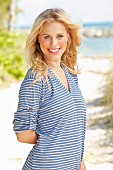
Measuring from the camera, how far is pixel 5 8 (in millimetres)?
21406

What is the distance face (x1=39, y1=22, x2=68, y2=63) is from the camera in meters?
2.24

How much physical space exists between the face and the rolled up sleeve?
0.21 m

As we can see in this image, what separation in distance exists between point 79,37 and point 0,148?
3.32 metres

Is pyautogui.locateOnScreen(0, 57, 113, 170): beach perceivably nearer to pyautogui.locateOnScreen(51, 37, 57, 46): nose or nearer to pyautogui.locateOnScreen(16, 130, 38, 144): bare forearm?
pyautogui.locateOnScreen(51, 37, 57, 46): nose

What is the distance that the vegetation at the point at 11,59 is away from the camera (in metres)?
11.9

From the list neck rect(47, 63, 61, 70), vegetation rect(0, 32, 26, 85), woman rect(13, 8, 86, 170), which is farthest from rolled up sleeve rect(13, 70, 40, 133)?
vegetation rect(0, 32, 26, 85)

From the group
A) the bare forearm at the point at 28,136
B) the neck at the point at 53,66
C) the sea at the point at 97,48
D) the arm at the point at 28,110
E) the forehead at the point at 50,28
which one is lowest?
the sea at the point at 97,48

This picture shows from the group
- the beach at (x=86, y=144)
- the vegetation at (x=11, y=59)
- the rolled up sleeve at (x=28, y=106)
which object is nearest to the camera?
the rolled up sleeve at (x=28, y=106)

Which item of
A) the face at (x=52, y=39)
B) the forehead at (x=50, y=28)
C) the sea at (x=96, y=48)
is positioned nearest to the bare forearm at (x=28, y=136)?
the face at (x=52, y=39)

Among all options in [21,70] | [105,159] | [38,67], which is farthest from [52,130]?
[21,70]

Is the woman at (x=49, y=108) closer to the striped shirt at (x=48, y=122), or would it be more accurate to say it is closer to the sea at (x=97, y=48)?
the striped shirt at (x=48, y=122)

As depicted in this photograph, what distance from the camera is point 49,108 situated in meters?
2.15

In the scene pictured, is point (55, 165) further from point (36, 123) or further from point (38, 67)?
point (38, 67)

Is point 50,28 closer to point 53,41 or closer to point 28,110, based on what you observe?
point 53,41
